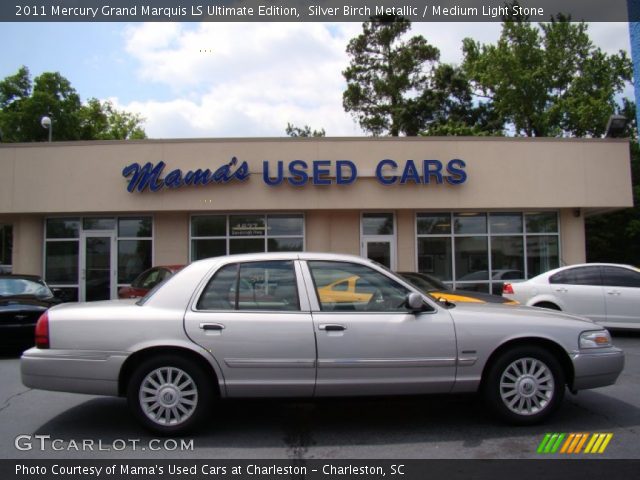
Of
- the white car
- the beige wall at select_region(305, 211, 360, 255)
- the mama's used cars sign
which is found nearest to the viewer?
the white car

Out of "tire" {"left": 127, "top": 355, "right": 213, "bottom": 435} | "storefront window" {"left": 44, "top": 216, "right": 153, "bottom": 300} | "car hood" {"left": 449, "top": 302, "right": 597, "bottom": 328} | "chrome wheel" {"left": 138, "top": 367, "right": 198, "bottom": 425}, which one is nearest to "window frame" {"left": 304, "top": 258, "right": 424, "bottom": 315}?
"car hood" {"left": 449, "top": 302, "right": 597, "bottom": 328}

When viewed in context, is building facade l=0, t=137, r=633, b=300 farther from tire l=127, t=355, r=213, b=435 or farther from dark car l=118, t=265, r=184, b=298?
tire l=127, t=355, r=213, b=435

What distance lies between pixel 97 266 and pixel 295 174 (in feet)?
21.5

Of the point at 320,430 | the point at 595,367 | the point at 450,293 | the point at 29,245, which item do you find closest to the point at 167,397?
the point at 320,430

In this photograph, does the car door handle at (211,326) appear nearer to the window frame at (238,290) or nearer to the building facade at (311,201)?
the window frame at (238,290)

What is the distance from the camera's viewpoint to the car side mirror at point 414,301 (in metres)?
4.58

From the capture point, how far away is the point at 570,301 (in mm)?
10414

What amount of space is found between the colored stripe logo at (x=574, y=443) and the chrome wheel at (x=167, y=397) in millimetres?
2968

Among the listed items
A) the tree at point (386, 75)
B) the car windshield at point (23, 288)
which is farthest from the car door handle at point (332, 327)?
the tree at point (386, 75)

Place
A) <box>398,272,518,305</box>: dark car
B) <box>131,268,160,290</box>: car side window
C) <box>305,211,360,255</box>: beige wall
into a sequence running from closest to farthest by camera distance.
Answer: <box>398,272,518,305</box>: dark car < <box>131,268,160,290</box>: car side window < <box>305,211,360,255</box>: beige wall

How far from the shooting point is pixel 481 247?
15.5 m

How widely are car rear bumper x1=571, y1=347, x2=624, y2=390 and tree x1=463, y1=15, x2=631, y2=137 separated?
30490 millimetres

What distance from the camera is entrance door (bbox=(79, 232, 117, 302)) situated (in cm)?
1546

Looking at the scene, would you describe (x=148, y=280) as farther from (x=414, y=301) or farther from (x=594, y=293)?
(x=594, y=293)
